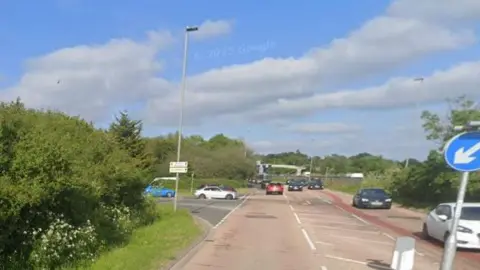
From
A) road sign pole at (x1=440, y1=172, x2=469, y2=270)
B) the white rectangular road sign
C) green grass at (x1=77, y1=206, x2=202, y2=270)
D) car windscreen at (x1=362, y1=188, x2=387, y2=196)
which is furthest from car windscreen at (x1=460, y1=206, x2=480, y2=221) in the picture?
car windscreen at (x1=362, y1=188, x2=387, y2=196)

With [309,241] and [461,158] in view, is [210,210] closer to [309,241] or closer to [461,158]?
[309,241]

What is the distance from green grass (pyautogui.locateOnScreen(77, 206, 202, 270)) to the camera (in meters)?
11.0

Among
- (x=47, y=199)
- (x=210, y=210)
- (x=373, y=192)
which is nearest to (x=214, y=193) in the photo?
(x=373, y=192)

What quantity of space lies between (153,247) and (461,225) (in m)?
8.83

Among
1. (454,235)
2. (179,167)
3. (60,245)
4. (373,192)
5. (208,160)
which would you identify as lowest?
(60,245)

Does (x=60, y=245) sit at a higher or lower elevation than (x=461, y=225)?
lower

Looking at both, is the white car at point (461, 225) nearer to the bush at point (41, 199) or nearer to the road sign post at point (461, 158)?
the road sign post at point (461, 158)

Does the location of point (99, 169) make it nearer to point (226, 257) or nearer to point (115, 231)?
point (115, 231)

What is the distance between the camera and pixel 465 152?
806cm

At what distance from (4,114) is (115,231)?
20.2 feet

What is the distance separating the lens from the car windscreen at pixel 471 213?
16875 mm

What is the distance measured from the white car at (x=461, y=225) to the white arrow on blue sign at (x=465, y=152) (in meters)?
Answer: 6.96

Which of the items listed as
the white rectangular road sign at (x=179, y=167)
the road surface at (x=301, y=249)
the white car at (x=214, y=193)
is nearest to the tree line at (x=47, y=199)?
the road surface at (x=301, y=249)

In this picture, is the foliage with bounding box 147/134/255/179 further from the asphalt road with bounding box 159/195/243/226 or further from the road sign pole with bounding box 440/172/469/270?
the road sign pole with bounding box 440/172/469/270
